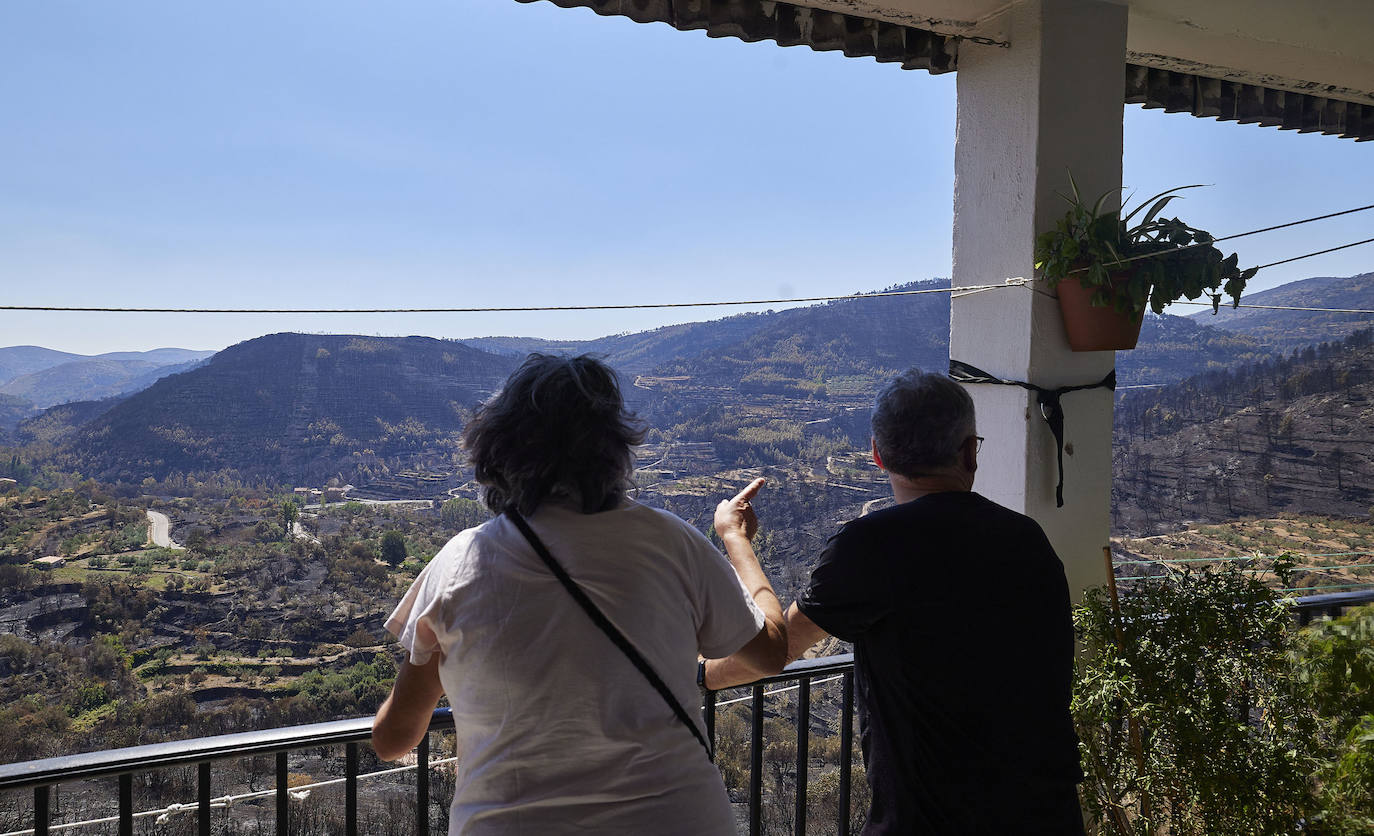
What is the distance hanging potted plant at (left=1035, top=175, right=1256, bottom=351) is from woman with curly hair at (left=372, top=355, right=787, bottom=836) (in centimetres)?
139

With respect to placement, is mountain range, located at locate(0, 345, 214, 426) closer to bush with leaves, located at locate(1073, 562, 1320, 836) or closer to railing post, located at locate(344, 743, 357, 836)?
railing post, located at locate(344, 743, 357, 836)

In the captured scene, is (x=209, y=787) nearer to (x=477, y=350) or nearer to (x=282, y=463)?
(x=477, y=350)

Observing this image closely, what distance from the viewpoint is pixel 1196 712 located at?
155 cm

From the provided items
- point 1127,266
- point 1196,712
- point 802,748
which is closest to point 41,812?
point 802,748

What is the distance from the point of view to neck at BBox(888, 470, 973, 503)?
1136 mm

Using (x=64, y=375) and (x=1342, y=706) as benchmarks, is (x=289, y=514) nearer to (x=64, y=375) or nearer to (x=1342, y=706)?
(x=64, y=375)

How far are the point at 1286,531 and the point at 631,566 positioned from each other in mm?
3885

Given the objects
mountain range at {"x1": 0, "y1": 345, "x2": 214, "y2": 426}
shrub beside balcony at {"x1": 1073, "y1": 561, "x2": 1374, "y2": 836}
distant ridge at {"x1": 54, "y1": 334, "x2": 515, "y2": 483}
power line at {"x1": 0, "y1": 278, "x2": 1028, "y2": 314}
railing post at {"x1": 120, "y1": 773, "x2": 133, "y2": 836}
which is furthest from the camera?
distant ridge at {"x1": 54, "y1": 334, "x2": 515, "y2": 483}

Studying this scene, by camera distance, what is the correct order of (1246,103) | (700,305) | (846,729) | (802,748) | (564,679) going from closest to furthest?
(564,679), (802,748), (846,729), (700,305), (1246,103)

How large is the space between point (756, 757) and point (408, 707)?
2.93 feet

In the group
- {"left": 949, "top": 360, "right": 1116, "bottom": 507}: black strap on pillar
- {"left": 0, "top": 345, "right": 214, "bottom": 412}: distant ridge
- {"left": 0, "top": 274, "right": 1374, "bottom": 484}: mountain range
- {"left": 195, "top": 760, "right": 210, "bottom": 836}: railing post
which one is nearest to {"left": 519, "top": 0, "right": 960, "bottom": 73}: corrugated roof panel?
{"left": 949, "top": 360, "right": 1116, "bottom": 507}: black strap on pillar

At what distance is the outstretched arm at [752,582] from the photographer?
1015mm

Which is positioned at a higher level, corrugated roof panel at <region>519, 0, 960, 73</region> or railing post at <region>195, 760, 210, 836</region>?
corrugated roof panel at <region>519, 0, 960, 73</region>

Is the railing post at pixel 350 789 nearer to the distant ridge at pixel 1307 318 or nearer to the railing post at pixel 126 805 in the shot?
the railing post at pixel 126 805
